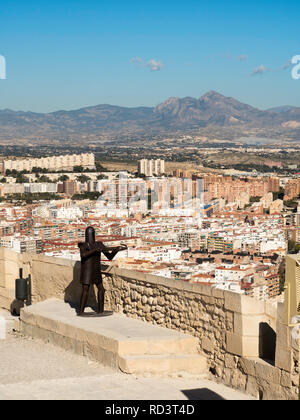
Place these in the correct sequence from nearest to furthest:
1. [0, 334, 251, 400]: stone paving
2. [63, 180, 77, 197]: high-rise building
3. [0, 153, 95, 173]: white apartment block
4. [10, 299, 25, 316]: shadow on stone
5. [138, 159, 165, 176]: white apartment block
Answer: [0, 334, 251, 400]: stone paving < [10, 299, 25, 316]: shadow on stone < [63, 180, 77, 197]: high-rise building < [0, 153, 95, 173]: white apartment block < [138, 159, 165, 176]: white apartment block

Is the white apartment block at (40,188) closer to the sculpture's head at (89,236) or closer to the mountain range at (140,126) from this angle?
the sculpture's head at (89,236)

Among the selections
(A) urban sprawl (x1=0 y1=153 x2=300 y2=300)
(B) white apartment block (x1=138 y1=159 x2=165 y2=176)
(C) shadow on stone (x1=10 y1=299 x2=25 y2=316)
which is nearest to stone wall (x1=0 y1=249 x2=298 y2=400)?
(C) shadow on stone (x1=10 y1=299 x2=25 y2=316)

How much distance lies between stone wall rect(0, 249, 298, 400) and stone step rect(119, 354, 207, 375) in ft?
0.26

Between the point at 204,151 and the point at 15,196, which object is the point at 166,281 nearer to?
the point at 15,196

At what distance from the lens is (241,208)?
5700cm

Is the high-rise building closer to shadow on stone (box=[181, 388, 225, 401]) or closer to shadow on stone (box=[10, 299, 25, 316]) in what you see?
shadow on stone (box=[10, 299, 25, 316])

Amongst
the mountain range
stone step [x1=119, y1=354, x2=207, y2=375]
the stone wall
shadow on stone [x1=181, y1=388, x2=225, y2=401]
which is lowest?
shadow on stone [x1=181, y1=388, x2=225, y2=401]

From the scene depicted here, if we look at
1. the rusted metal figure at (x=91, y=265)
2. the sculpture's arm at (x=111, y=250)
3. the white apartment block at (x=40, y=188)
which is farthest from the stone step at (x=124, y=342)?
the white apartment block at (x=40, y=188)

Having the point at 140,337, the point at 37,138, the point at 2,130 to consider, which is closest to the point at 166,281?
the point at 140,337

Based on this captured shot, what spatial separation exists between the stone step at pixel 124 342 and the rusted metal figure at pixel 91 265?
0.14 meters

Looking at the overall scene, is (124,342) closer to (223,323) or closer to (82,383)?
(82,383)

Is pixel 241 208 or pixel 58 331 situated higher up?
pixel 58 331

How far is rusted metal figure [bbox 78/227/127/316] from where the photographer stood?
15.1 ft
